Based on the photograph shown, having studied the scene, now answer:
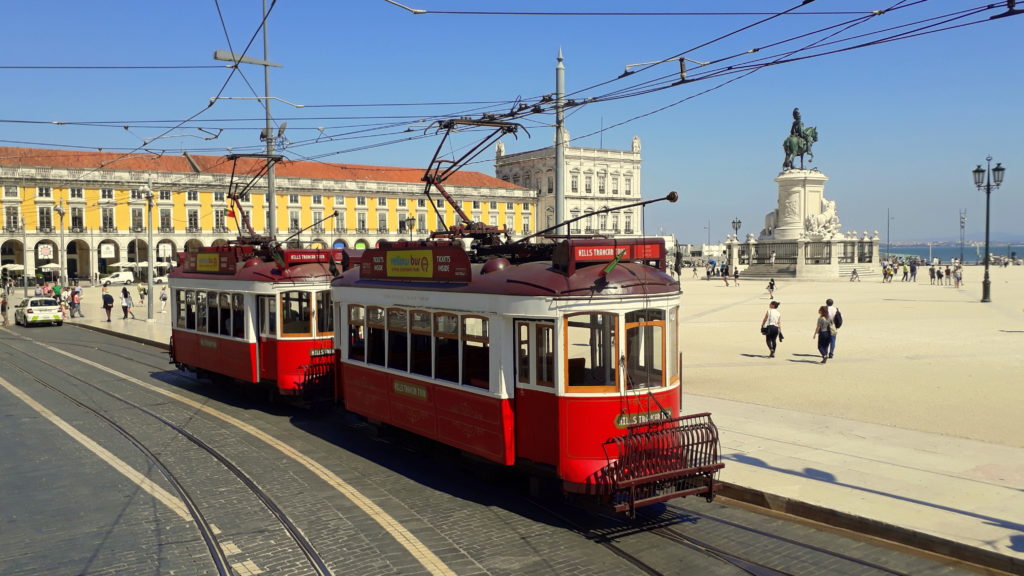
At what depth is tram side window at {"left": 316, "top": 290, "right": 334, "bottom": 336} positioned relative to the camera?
14547mm

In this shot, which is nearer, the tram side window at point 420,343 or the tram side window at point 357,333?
the tram side window at point 420,343

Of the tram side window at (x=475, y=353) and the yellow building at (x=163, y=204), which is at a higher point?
the yellow building at (x=163, y=204)

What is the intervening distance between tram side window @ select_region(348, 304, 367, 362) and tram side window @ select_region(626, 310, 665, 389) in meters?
4.68

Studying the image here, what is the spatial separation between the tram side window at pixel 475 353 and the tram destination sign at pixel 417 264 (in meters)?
0.59

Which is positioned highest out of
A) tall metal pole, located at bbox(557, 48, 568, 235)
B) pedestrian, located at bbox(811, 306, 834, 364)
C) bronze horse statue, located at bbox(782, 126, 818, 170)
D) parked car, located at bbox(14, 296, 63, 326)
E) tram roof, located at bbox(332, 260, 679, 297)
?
bronze horse statue, located at bbox(782, 126, 818, 170)

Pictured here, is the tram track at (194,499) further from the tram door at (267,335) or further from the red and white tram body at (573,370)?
the red and white tram body at (573,370)

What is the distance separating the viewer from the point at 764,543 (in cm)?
797

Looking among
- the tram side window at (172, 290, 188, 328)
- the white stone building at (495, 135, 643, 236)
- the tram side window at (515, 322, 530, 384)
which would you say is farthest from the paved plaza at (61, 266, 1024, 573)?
the white stone building at (495, 135, 643, 236)

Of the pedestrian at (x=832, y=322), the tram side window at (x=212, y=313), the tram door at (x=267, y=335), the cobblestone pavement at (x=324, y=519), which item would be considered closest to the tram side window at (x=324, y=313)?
the tram door at (x=267, y=335)

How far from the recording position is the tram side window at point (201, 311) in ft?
56.2

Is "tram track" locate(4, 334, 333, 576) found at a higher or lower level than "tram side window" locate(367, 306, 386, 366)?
lower

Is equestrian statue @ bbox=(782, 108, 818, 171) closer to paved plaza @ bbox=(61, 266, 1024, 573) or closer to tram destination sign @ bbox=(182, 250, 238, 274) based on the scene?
paved plaza @ bbox=(61, 266, 1024, 573)

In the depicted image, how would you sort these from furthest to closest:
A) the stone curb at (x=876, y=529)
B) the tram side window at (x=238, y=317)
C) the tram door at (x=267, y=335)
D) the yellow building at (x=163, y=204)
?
the yellow building at (x=163, y=204)
the tram side window at (x=238, y=317)
the tram door at (x=267, y=335)
the stone curb at (x=876, y=529)

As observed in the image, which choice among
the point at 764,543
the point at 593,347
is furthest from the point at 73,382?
the point at 764,543
